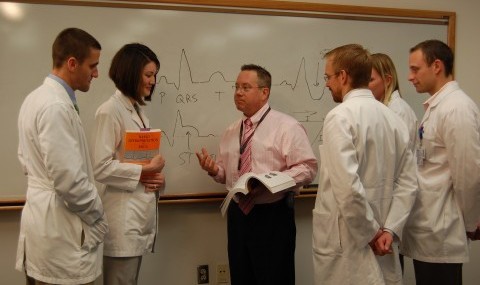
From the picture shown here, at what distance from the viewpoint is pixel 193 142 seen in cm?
265

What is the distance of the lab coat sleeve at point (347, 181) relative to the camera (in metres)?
1.62

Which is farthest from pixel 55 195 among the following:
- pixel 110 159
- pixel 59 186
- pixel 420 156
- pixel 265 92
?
pixel 420 156

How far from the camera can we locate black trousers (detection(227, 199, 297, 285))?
7.69 feet

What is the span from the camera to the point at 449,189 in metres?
1.99

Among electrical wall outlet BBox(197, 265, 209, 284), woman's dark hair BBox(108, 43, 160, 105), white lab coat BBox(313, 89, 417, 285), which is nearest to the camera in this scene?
white lab coat BBox(313, 89, 417, 285)

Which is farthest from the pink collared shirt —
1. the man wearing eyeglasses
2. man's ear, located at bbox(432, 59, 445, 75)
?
man's ear, located at bbox(432, 59, 445, 75)

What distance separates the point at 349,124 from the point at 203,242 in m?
1.41

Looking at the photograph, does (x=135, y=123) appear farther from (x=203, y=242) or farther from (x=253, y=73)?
(x=203, y=242)

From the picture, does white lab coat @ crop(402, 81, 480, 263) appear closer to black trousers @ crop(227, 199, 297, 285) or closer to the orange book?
black trousers @ crop(227, 199, 297, 285)

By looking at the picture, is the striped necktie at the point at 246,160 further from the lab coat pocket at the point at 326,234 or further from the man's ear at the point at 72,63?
the man's ear at the point at 72,63

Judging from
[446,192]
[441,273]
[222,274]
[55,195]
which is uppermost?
[55,195]

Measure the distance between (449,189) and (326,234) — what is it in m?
0.63

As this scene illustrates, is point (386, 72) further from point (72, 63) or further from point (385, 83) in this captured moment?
point (72, 63)

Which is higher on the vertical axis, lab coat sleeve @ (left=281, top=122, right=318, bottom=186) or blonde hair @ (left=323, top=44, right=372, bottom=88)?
blonde hair @ (left=323, top=44, right=372, bottom=88)
